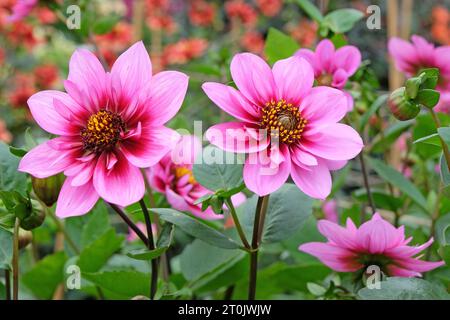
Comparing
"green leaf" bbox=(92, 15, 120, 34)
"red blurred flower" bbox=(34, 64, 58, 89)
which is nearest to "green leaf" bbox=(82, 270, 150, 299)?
"green leaf" bbox=(92, 15, 120, 34)

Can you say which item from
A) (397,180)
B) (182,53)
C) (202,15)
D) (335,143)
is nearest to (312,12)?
(397,180)

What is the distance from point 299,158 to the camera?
394mm

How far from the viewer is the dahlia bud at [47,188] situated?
17.1 inches

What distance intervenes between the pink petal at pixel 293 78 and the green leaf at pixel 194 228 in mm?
99

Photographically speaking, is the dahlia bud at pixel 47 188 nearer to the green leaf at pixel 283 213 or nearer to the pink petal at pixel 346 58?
the green leaf at pixel 283 213

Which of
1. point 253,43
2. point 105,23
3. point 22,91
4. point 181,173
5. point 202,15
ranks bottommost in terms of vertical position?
point 181,173

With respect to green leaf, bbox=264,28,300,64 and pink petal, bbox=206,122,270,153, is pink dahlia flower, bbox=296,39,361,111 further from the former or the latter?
pink petal, bbox=206,122,270,153

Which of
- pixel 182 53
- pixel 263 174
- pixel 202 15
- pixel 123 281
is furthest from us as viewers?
pixel 202 15

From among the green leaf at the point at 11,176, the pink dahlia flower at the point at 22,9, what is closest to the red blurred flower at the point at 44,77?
the pink dahlia flower at the point at 22,9

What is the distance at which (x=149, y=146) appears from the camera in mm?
396

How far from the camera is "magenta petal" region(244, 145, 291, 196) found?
14.8 inches

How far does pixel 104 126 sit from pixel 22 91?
1.43 meters

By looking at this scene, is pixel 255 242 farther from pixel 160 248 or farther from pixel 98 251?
pixel 98 251

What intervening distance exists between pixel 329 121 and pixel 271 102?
0.04 metres
